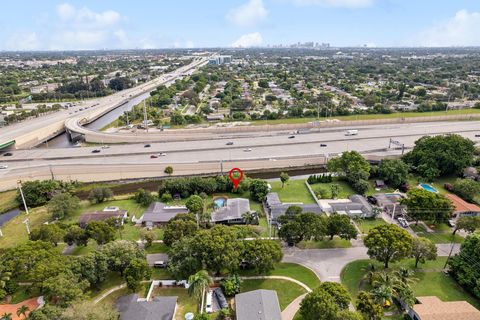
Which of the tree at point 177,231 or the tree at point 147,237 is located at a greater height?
the tree at point 177,231

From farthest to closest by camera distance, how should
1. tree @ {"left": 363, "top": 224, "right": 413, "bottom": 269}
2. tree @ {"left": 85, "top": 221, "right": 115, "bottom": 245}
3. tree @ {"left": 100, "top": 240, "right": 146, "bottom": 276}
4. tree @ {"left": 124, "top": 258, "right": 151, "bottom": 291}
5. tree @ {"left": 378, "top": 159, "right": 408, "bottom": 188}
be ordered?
tree @ {"left": 378, "top": 159, "right": 408, "bottom": 188} < tree @ {"left": 85, "top": 221, "right": 115, "bottom": 245} < tree @ {"left": 363, "top": 224, "right": 413, "bottom": 269} < tree @ {"left": 100, "top": 240, "right": 146, "bottom": 276} < tree @ {"left": 124, "top": 258, "right": 151, "bottom": 291}

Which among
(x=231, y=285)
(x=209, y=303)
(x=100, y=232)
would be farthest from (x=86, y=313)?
(x=100, y=232)

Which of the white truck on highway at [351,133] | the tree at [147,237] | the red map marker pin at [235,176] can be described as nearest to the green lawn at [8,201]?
the tree at [147,237]

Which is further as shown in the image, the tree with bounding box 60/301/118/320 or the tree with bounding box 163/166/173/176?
the tree with bounding box 163/166/173/176

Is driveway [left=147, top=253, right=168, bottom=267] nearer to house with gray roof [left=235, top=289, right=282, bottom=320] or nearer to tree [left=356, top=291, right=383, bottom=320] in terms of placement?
house with gray roof [left=235, top=289, right=282, bottom=320]

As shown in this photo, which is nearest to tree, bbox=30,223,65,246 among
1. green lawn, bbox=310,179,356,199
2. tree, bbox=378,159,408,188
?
green lawn, bbox=310,179,356,199

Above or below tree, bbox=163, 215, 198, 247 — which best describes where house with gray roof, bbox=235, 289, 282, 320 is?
below

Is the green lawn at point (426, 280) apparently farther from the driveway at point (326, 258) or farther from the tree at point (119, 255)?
the tree at point (119, 255)
